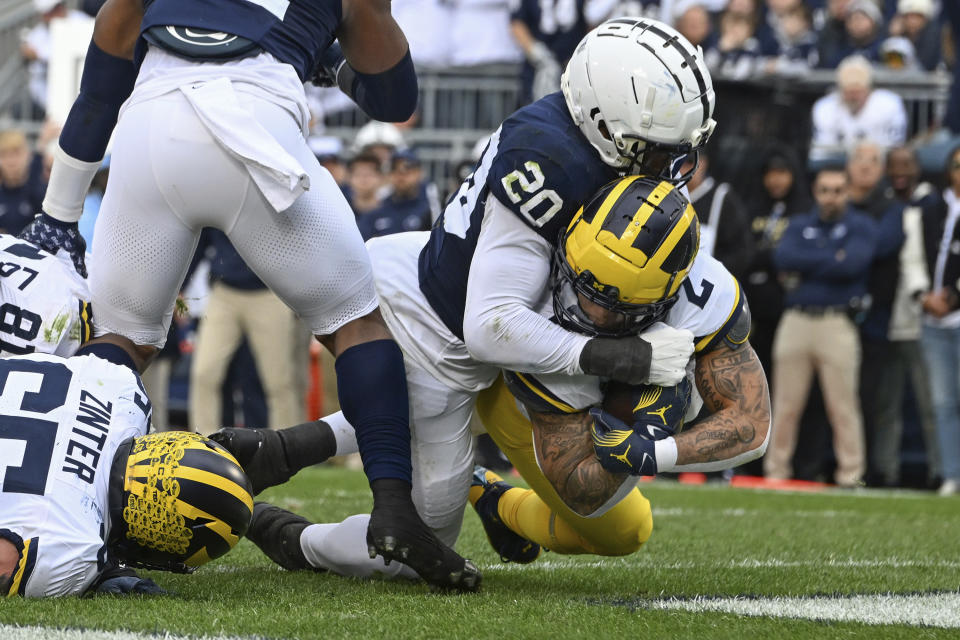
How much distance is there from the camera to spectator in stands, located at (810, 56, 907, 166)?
351 inches

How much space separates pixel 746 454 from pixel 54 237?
76.5 inches

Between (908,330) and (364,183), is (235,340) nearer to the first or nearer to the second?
(364,183)

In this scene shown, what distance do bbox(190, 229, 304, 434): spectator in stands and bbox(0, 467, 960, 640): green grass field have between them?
265 cm

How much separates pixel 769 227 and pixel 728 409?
204 inches

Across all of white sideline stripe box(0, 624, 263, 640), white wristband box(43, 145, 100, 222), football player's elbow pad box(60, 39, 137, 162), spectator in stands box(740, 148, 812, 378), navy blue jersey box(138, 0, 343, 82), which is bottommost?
spectator in stands box(740, 148, 812, 378)

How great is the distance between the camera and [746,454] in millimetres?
3447

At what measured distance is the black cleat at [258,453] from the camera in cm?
374

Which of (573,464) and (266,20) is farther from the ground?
(266,20)

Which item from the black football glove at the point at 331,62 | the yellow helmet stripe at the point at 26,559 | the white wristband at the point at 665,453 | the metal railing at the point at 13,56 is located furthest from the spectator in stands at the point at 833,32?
the yellow helmet stripe at the point at 26,559

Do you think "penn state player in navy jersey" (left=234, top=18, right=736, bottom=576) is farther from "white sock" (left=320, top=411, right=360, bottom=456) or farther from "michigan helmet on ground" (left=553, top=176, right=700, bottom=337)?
"white sock" (left=320, top=411, right=360, bottom=456)

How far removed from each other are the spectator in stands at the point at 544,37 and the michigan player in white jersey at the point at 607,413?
553 cm

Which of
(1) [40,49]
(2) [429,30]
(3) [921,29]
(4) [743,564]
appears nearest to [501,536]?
(4) [743,564]

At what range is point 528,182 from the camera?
3.32 metres

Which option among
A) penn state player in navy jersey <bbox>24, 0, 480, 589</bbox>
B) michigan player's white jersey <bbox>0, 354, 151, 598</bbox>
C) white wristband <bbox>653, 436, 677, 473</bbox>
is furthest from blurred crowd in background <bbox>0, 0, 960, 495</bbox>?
white wristband <bbox>653, 436, 677, 473</bbox>
